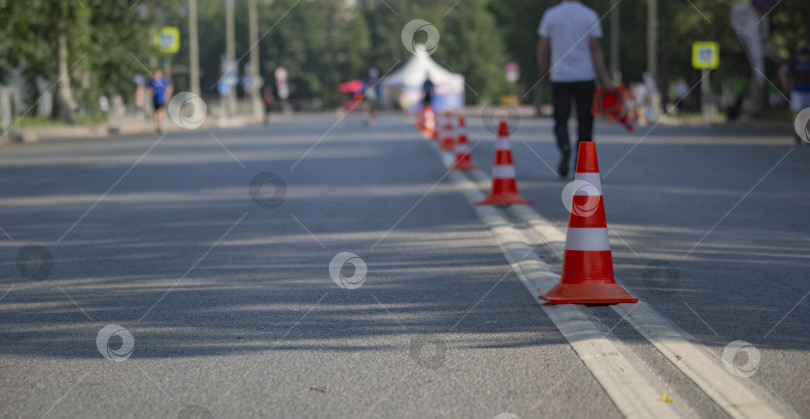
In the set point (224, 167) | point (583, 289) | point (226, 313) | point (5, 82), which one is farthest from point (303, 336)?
point (5, 82)

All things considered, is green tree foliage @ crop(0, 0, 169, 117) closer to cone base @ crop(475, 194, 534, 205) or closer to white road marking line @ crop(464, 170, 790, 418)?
cone base @ crop(475, 194, 534, 205)

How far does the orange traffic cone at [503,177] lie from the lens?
10.9m

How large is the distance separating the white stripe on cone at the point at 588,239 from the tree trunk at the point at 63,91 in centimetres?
3287

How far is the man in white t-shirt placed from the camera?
1285cm

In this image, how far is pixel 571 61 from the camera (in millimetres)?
12875

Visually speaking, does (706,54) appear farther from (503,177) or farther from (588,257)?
(588,257)

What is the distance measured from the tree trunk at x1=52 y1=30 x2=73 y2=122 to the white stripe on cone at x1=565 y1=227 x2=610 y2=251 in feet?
108

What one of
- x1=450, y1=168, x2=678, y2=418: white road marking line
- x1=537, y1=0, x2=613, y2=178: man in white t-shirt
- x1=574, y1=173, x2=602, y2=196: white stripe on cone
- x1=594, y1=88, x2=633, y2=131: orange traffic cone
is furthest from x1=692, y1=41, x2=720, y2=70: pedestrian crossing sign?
x1=574, y1=173, x2=602, y2=196: white stripe on cone

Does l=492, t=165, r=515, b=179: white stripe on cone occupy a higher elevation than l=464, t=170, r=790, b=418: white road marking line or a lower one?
lower

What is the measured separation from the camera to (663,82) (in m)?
61.1

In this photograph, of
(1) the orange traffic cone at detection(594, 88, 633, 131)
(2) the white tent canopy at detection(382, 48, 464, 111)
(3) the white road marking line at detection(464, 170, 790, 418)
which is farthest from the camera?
(2) the white tent canopy at detection(382, 48, 464, 111)

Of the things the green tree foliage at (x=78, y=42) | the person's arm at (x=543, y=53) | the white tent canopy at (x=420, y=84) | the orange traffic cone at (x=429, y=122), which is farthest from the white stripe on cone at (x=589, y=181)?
the white tent canopy at (x=420, y=84)

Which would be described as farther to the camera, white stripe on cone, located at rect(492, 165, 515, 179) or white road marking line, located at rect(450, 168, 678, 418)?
white stripe on cone, located at rect(492, 165, 515, 179)

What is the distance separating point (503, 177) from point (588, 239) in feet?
16.7
